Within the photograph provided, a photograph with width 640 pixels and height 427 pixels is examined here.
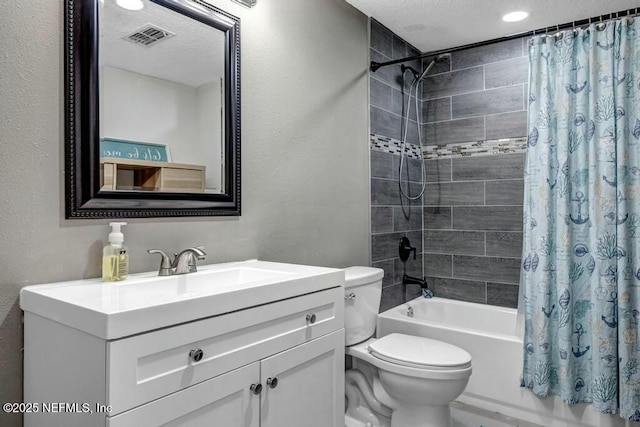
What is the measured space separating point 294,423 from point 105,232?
88 cm

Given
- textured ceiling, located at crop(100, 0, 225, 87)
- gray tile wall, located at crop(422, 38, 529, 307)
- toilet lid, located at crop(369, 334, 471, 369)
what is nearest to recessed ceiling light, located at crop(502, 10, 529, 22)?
gray tile wall, located at crop(422, 38, 529, 307)

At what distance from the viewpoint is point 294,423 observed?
1.38m

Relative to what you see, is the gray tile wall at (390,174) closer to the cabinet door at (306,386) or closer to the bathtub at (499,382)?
the bathtub at (499,382)

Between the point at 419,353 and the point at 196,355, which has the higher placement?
the point at 196,355

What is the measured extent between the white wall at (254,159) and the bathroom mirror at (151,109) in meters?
0.05

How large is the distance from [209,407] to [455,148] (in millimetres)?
2675

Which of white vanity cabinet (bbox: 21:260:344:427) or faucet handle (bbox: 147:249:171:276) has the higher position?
faucet handle (bbox: 147:249:171:276)

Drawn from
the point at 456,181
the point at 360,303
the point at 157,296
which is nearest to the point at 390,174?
the point at 456,181

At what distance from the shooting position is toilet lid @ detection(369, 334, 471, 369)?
1.86 meters

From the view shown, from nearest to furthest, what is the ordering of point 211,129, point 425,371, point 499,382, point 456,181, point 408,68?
point 211,129, point 425,371, point 499,382, point 408,68, point 456,181

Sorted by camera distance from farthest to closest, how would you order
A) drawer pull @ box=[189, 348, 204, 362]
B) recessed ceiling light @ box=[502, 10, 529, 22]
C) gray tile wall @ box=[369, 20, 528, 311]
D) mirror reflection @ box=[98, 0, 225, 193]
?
gray tile wall @ box=[369, 20, 528, 311]
recessed ceiling light @ box=[502, 10, 529, 22]
mirror reflection @ box=[98, 0, 225, 193]
drawer pull @ box=[189, 348, 204, 362]

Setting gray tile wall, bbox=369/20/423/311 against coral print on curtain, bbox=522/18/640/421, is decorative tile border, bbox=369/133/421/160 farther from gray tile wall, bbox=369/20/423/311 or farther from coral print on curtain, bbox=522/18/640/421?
coral print on curtain, bbox=522/18/640/421

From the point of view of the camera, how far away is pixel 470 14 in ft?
8.42

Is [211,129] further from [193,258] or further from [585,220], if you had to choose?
[585,220]
